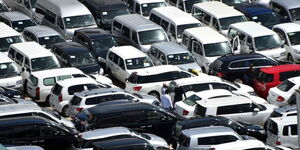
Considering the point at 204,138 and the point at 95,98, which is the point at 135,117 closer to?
the point at 95,98

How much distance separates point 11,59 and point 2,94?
3.87m

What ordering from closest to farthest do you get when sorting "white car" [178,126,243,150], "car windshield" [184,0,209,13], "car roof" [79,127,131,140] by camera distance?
1. "car roof" [79,127,131,140]
2. "white car" [178,126,243,150]
3. "car windshield" [184,0,209,13]

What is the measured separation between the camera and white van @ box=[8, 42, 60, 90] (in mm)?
37719

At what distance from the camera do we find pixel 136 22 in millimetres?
42500

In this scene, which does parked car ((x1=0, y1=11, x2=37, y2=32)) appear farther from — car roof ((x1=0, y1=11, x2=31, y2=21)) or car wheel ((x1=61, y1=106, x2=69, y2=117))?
car wheel ((x1=61, y1=106, x2=69, y2=117))

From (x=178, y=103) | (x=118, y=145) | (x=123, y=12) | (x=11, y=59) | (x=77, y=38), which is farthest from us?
(x=123, y=12)

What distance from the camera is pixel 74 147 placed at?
29.6 meters

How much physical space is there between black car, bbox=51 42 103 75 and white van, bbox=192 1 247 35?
709 centimetres

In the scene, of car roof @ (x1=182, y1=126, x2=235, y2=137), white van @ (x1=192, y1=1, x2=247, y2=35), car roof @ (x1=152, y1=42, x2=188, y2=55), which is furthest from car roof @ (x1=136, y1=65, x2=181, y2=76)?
car roof @ (x1=182, y1=126, x2=235, y2=137)

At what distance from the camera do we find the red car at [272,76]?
3697cm

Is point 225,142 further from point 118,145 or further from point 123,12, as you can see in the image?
point 123,12

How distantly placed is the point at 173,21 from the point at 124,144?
15.0 metres

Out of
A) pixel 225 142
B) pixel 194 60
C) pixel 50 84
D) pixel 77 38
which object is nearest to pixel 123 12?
pixel 77 38

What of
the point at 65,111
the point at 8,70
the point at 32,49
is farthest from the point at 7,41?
the point at 65,111
